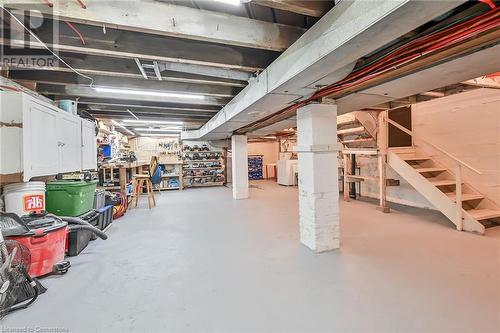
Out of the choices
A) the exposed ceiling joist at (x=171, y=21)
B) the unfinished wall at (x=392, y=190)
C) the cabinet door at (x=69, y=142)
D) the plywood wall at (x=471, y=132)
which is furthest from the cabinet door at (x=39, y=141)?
the unfinished wall at (x=392, y=190)

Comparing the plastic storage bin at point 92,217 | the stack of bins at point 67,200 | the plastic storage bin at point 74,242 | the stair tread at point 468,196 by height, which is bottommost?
the plastic storage bin at point 74,242

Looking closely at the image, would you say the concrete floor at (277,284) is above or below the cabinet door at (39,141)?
below

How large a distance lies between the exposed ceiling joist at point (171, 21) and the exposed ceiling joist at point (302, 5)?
0.36m

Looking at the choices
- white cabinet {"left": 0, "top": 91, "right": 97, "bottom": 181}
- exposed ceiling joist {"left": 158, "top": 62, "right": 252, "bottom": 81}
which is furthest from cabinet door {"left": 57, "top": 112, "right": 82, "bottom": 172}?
exposed ceiling joist {"left": 158, "top": 62, "right": 252, "bottom": 81}

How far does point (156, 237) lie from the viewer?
3.55 meters

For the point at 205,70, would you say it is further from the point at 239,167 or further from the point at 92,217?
the point at 239,167

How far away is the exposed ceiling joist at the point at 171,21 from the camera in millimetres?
1521

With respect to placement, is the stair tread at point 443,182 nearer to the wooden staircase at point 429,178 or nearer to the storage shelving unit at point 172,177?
the wooden staircase at point 429,178

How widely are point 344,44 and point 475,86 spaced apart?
2.84 m

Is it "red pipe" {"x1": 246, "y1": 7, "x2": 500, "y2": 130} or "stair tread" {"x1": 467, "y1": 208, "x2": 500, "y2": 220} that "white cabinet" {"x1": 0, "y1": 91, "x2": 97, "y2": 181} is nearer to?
"red pipe" {"x1": 246, "y1": 7, "x2": 500, "y2": 130}

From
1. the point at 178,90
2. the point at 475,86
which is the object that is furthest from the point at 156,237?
the point at 475,86

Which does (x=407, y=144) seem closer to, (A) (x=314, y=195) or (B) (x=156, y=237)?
(A) (x=314, y=195)

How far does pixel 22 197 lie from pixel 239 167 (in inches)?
192

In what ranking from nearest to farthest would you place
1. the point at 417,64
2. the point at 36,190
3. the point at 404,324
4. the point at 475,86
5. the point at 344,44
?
1. the point at 344,44
2. the point at 404,324
3. the point at 417,64
4. the point at 36,190
5. the point at 475,86
